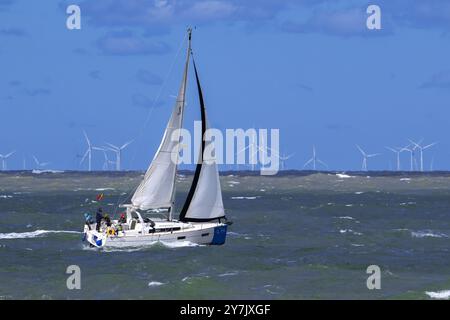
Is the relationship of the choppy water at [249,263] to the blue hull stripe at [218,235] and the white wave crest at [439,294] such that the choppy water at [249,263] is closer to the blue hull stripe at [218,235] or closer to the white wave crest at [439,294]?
the white wave crest at [439,294]

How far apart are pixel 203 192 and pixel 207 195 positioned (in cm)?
31

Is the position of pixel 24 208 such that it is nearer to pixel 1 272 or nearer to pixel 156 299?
pixel 1 272

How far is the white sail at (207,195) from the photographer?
217ft

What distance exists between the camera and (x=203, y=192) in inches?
2623

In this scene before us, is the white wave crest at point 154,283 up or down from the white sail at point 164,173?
down

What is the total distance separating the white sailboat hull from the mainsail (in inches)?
22.5

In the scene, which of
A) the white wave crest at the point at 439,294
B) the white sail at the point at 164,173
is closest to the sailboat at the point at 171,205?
the white sail at the point at 164,173

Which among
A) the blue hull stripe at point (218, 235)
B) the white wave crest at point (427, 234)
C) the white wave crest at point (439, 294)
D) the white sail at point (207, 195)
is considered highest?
the white sail at point (207, 195)

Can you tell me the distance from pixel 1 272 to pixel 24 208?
6610cm

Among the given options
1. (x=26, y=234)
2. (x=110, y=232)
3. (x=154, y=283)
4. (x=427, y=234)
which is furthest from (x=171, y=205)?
(x=427, y=234)

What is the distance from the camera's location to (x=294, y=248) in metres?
68.6

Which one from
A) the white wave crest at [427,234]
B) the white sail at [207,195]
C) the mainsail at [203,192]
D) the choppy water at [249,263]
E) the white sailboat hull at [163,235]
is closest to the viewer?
the choppy water at [249,263]

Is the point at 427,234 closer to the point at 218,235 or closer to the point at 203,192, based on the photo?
the point at 218,235
